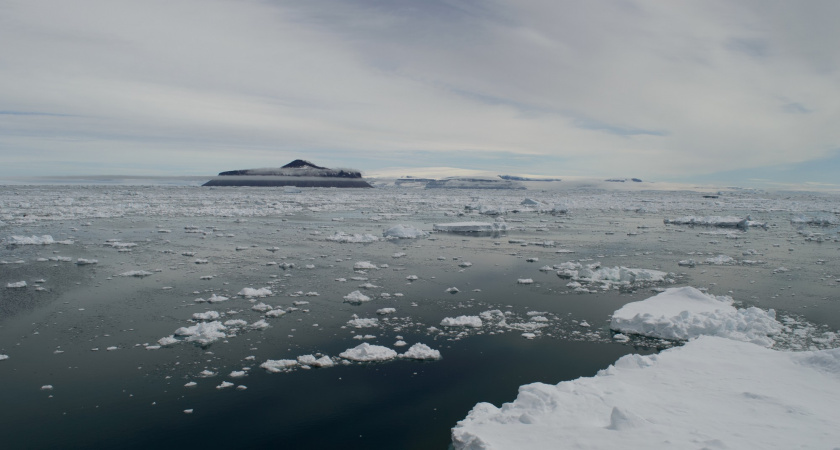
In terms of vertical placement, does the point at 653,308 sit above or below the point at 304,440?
above

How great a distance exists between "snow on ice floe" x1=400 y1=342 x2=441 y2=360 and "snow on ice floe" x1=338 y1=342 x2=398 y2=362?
153 mm

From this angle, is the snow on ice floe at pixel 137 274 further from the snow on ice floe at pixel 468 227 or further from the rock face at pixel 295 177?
the rock face at pixel 295 177

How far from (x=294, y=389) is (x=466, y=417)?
1.79 meters

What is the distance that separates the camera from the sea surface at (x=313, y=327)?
4.59 m

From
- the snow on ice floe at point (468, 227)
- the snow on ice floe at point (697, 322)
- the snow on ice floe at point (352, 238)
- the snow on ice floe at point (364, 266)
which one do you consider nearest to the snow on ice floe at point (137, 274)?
the snow on ice floe at point (364, 266)

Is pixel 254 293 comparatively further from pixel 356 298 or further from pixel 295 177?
pixel 295 177

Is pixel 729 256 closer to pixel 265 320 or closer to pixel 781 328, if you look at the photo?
pixel 781 328

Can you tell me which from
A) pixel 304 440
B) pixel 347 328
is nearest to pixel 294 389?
pixel 304 440

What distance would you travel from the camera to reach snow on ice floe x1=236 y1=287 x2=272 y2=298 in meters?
8.27

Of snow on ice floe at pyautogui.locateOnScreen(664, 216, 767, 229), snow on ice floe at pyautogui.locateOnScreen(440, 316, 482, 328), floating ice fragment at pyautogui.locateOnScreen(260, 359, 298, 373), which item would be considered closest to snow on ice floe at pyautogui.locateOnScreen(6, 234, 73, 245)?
floating ice fragment at pyautogui.locateOnScreen(260, 359, 298, 373)

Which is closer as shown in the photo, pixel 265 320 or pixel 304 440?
pixel 304 440

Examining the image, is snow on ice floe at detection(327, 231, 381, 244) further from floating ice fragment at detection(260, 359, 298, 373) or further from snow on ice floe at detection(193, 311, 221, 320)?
floating ice fragment at detection(260, 359, 298, 373)

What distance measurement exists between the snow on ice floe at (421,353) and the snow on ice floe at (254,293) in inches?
131

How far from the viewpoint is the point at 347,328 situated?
6820 mm
